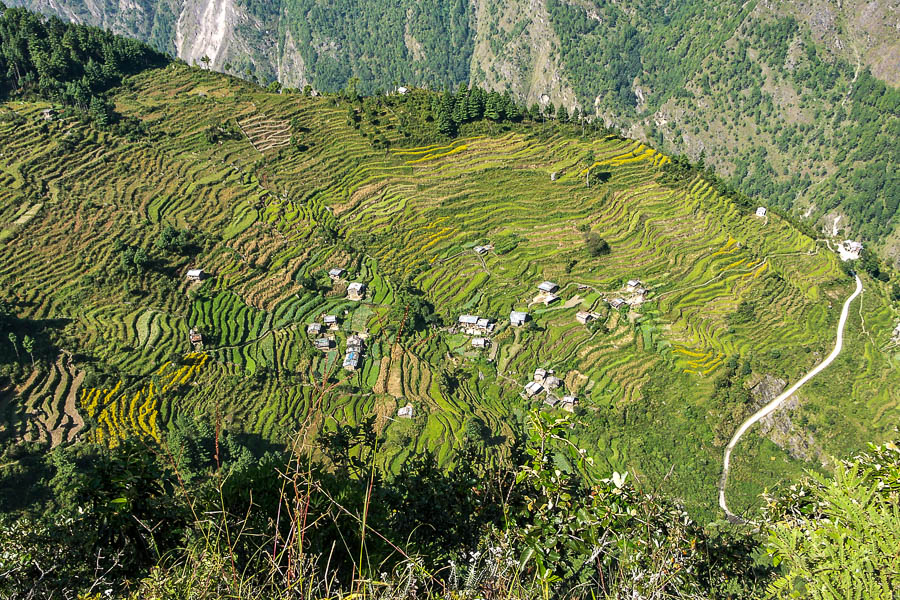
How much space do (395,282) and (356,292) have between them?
2344mm

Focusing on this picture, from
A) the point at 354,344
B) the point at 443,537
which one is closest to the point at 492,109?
the point at 354,344

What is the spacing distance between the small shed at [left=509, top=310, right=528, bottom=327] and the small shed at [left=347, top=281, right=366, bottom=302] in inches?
310

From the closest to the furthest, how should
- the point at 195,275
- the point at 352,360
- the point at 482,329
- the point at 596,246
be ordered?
the point at 352,360
the point at 195,275
the point at 482,329
the point at 596,246

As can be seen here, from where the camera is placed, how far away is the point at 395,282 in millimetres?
30375

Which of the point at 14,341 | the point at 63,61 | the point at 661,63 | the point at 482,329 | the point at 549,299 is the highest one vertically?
the point at 63,61

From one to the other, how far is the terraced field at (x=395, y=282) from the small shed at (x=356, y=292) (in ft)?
1.37

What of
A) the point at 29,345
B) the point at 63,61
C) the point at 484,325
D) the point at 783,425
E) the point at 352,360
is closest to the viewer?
the point at 29,345

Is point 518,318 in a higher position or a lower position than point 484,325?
higher

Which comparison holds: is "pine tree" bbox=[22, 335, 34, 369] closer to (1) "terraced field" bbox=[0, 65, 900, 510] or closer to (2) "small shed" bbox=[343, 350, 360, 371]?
(1) "terraced field" bbox=[0, 65, 900, 510]

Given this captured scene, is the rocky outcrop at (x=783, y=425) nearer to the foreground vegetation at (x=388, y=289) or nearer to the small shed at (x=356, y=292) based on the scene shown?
the foreground vegetation at (x=388, y=289)

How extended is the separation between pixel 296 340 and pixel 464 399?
8.59 m

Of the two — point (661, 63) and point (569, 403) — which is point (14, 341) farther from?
point (661, 63)

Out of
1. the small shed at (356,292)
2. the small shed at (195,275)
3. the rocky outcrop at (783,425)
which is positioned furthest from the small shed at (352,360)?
the rocky outcrop at (783,425)

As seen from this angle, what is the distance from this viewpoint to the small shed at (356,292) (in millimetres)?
29172
